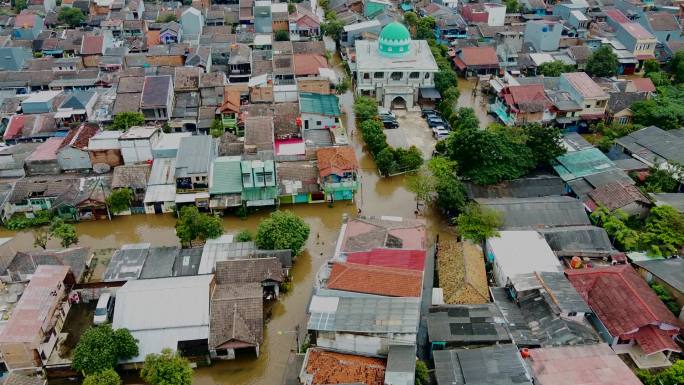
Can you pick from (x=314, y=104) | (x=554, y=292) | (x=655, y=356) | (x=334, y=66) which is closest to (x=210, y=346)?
(x=554, y=292)

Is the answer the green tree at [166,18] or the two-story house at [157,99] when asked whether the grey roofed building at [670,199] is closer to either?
the two-story house at [157,99]

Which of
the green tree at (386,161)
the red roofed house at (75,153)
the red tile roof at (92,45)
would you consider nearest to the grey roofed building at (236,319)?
the green tree at (386,161)

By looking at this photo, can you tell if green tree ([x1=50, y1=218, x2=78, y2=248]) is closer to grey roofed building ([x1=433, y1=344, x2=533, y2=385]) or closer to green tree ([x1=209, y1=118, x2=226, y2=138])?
green tree ([x1=209, y1=118, x2=226, y2=138])

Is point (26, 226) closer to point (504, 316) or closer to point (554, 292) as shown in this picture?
point (504, 316)

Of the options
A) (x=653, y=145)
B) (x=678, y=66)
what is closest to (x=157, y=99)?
(x=653, y=145)

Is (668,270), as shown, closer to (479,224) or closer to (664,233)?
(664,233)

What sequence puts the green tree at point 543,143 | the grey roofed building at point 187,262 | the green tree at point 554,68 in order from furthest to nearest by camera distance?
the green tree at point 554,68
the green tree at point 543,143
the grey roofed building at point 187,262

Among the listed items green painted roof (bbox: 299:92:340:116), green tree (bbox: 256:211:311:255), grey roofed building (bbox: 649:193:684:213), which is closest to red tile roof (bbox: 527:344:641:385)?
grey roofed building (bbox: 649:193:684:213)
